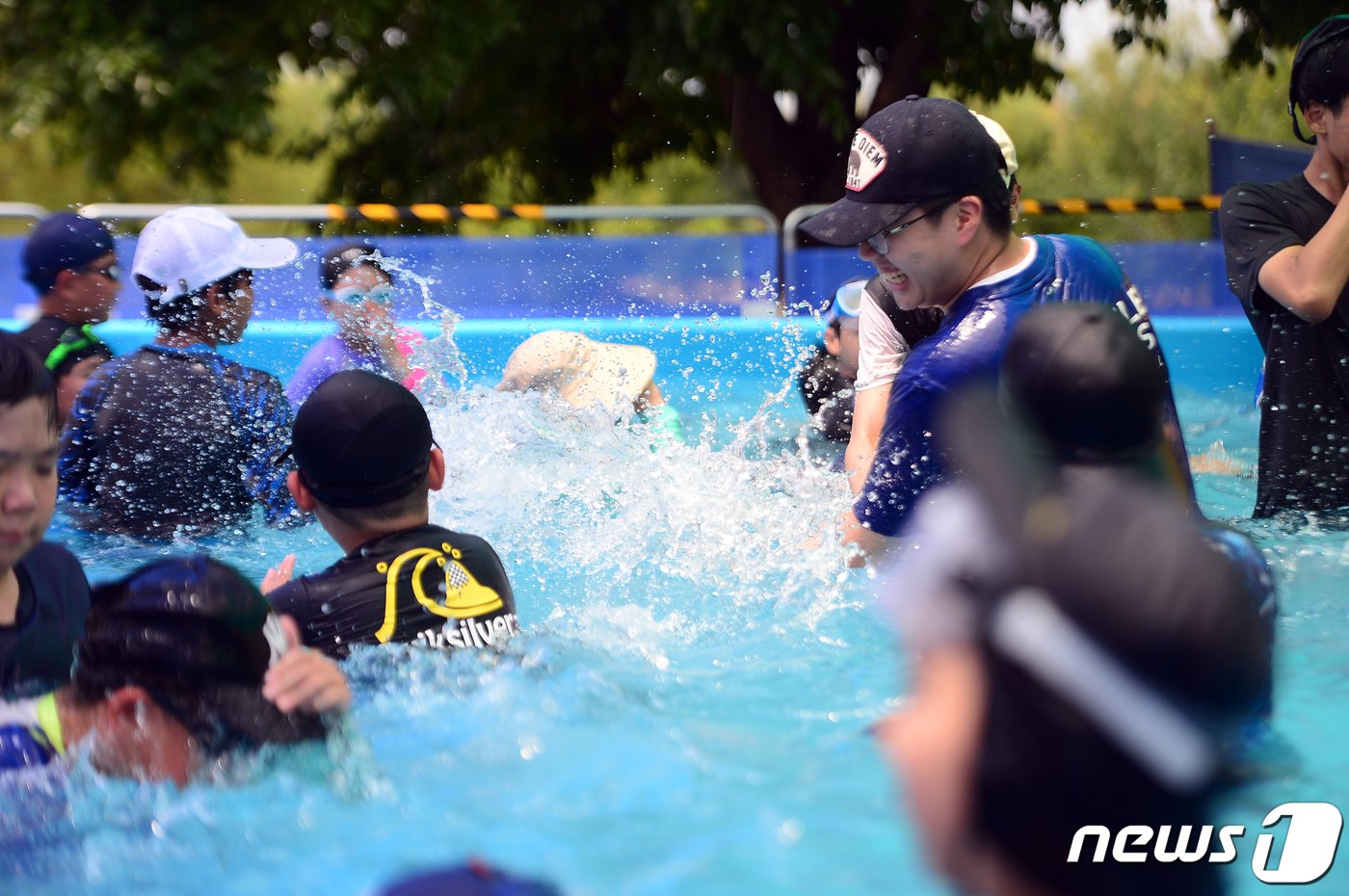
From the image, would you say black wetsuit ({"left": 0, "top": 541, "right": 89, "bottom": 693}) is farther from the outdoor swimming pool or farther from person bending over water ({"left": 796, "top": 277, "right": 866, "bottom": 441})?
person bending over water ({"left": 796, "top": 277, "right": 866, "bottom": 441})

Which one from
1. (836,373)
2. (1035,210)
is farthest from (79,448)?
(1035,210)

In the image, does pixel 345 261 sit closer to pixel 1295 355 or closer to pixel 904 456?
pixel 904 456

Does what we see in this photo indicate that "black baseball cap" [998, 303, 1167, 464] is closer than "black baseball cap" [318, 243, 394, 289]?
Yes

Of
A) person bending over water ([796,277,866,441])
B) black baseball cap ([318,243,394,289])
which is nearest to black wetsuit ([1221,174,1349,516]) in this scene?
person bending over water ([796,277,866,441])

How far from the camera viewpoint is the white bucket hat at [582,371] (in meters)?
5.29

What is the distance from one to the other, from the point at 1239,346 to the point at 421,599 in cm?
549

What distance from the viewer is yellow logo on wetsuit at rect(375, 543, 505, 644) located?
2.86 m

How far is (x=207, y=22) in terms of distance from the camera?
11.3 metres

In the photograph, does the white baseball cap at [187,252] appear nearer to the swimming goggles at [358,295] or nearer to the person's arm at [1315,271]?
the swimming goggles at [358,295]

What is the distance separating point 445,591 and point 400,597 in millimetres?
105

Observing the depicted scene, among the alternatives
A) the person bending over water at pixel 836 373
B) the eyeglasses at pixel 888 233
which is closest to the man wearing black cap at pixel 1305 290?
the eyeglasses at pixel 888 233

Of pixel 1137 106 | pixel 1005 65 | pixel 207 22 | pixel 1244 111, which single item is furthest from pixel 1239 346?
pixel 1137 106

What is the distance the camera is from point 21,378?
242 cm

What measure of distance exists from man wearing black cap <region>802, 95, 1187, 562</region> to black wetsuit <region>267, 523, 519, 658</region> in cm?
88
